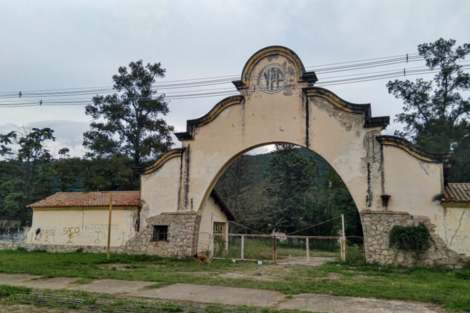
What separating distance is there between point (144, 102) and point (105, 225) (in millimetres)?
17301

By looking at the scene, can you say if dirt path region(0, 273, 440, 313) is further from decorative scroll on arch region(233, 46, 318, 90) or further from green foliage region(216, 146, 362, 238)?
green foliage region(216, 146, 362, 238)

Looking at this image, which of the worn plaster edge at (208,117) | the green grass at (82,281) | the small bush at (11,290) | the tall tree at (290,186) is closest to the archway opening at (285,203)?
the tall tree at (290,186)

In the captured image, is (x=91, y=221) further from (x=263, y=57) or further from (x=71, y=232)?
(x=263, y=57)

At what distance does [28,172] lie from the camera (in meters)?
35.5

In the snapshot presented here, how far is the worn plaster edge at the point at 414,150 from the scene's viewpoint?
14.1 meters

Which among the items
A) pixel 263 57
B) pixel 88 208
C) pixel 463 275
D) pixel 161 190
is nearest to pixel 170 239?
pixel 161 190

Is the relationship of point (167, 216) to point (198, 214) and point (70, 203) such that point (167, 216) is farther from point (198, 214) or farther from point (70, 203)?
point (70, 203)

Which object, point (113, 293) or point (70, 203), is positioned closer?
point (113, 293)

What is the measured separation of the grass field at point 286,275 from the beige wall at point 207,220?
3.09m

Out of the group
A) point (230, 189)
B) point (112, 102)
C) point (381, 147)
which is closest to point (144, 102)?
point (112, 102)

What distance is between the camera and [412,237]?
13867mm

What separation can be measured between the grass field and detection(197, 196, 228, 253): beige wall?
3.09 meters

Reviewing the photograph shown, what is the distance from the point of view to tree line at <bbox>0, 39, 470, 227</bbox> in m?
29.7

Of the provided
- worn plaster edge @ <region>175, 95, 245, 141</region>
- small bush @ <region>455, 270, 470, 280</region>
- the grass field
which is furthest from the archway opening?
small bush @ <region>455, 270, 470, 280</region>
